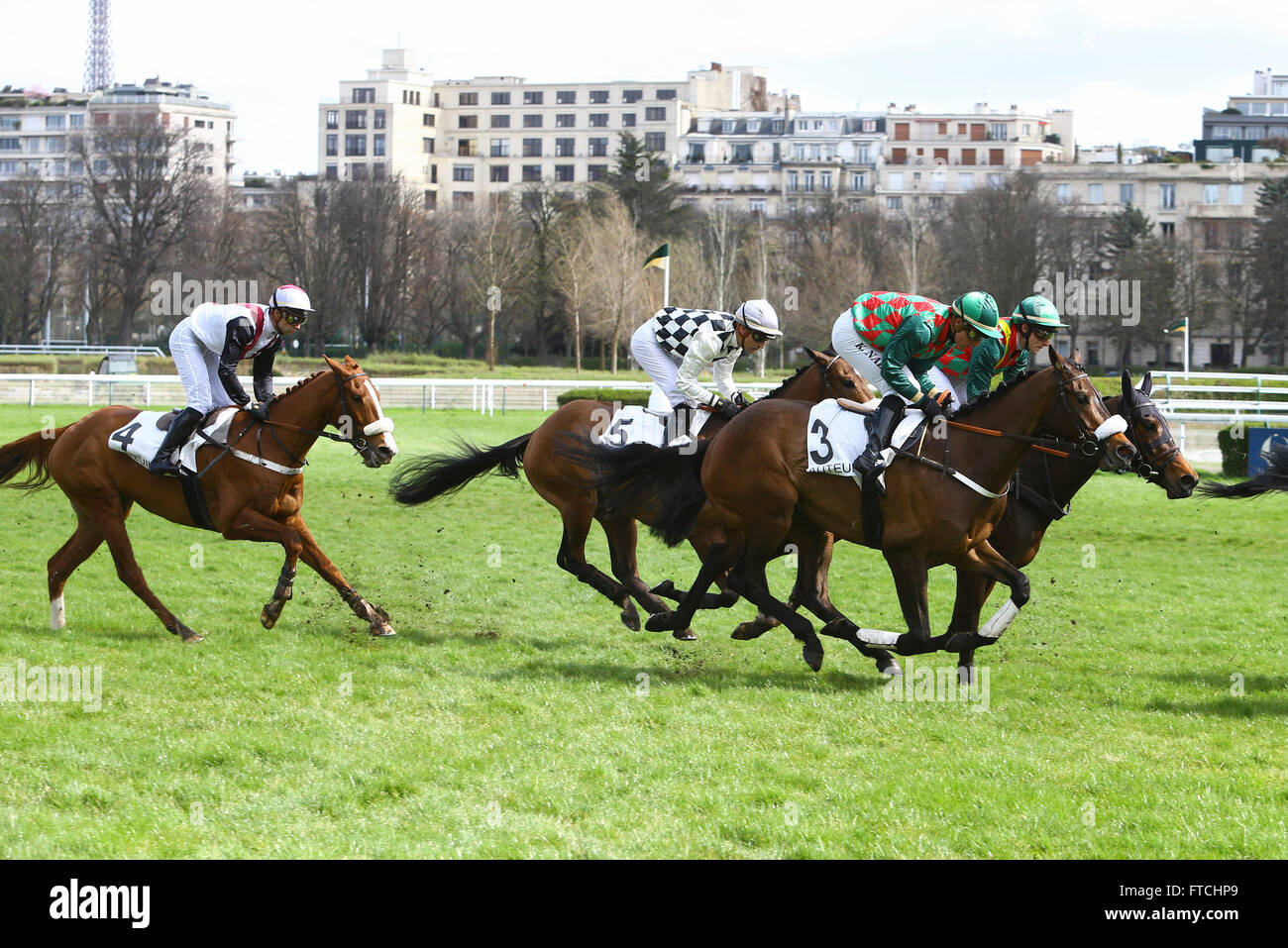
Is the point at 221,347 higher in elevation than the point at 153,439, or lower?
higher

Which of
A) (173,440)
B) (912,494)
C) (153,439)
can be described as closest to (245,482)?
(173,440)

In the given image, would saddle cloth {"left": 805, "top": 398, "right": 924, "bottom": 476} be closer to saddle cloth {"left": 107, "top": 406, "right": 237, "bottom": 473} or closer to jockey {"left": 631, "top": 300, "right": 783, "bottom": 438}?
jockey {"left": 631, "top": 300, "right": 783, "bottom": 438}

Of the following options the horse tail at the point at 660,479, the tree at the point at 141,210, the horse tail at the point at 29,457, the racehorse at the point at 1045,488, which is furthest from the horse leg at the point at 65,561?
the tree at the point at 141,210

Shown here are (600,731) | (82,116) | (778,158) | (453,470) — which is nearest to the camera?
(600,731)

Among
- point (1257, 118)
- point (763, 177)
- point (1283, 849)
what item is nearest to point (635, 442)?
point (1283, 849)

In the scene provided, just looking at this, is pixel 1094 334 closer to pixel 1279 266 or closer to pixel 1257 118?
pixel 1279 266

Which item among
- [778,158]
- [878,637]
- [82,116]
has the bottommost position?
[878,637]

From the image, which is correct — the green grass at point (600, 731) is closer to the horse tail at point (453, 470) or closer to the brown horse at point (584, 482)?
the brown horse at point (584, 482)

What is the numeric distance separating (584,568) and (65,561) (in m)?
3.09

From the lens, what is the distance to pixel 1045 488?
7676 mm

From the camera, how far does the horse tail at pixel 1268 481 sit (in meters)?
7.71

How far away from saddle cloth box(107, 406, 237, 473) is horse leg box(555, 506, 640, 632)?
2.11 metres

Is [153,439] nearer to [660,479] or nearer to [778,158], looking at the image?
[660,479]

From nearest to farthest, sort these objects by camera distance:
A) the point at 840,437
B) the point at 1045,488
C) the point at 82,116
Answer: the point at 840,437 → the point at 1045,488 → the point at 82,116
